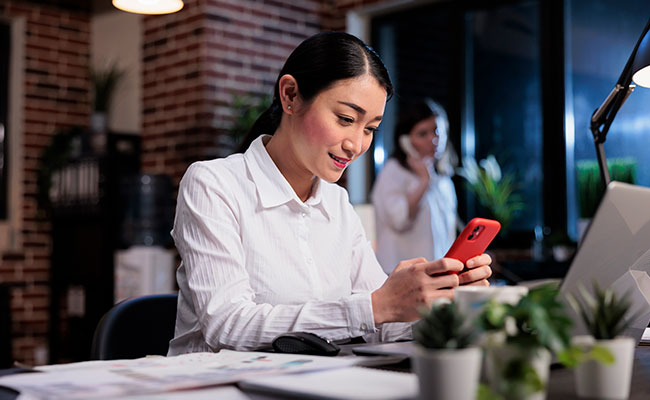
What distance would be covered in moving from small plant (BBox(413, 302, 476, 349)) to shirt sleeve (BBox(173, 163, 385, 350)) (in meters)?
0.58

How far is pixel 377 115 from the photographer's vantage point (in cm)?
160

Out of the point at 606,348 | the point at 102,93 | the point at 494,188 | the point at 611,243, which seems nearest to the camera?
the point at 606,348

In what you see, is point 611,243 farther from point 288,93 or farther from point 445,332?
point 288,93

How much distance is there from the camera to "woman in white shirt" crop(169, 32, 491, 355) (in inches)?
50.5

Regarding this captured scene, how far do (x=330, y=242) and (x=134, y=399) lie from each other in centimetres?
89

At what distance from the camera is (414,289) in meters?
1.23

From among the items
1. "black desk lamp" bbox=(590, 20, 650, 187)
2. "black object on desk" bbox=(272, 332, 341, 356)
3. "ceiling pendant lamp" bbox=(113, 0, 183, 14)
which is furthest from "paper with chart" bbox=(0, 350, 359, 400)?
"ceiling pendant lamp" bbox=(113, 0, 183, 14)

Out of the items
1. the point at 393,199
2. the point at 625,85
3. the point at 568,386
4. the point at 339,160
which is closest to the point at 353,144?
the point at 339,160

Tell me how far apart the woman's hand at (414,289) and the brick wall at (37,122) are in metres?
4.81

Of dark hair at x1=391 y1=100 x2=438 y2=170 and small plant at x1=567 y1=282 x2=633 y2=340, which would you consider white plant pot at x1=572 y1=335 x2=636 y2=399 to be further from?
dark hair at x1=391 y1=100 x2=438 y2=170

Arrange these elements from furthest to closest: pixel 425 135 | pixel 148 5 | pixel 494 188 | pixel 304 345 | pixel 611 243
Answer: pixel 494 188
pixel 425 135
pixel 148 5
pixel 304 345
pixel 611 243

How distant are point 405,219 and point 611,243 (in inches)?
109

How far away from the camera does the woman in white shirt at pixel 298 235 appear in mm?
1282

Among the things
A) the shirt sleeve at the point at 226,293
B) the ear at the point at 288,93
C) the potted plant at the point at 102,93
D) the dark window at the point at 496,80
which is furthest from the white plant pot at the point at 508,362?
the potted plant at the point at 102,93
